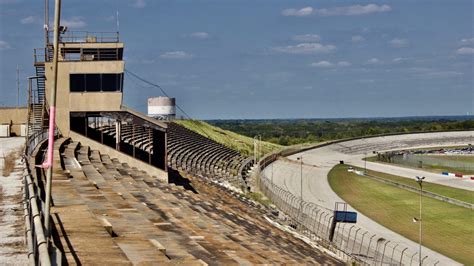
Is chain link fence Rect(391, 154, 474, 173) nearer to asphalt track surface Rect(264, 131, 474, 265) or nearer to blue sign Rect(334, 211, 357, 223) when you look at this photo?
asphalt track surface Rect(264, 131, 474, 265)

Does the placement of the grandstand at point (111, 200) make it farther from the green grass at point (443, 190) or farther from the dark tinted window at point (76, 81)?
the green grass at point (443, 190)

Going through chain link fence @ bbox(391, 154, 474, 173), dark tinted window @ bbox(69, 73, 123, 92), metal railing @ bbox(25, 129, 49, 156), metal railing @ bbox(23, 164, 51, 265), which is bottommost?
chain link fence @ bbox(391, 154, 474, 173)

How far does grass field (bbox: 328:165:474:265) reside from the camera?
4803 centimetres

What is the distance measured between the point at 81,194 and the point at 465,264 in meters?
27.7

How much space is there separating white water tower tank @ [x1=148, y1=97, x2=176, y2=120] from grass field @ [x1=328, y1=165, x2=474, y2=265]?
1450 inches

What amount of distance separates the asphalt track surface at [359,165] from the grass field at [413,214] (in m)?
1.33

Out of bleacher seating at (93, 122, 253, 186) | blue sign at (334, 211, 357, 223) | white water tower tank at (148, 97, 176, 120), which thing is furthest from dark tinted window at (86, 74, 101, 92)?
white water tower tank at (148, 97, 176, 120)

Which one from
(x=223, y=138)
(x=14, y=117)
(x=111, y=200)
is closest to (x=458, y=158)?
(x=223, y=138)

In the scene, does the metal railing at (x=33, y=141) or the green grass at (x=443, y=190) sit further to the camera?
the green grass at (x=443, y=190)

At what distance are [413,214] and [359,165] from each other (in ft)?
212

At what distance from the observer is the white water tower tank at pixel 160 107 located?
117 metres

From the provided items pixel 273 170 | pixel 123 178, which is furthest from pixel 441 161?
pixel 123 178

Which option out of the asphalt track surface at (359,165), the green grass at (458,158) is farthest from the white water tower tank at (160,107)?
the green grass at (458,158)

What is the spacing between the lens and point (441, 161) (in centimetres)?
13538
